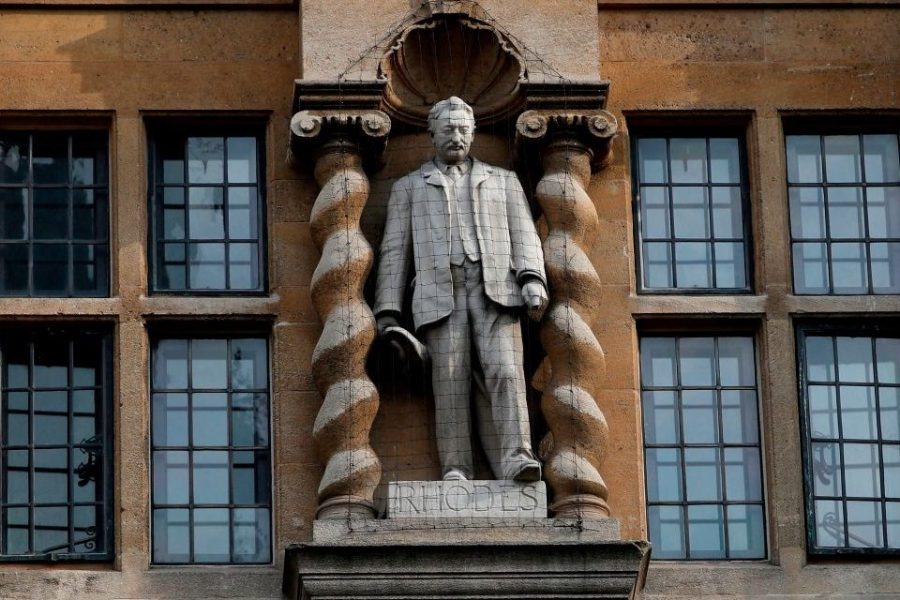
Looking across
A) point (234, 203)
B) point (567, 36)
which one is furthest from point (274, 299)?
point (567, 36)

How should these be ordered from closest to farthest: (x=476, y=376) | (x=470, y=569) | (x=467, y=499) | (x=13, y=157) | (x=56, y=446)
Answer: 1. (x=470, y=569)
2. (x=467, y=499)
3. (x=476, y=376)
4. (x=56, y=446)
5. (x=13, y=157)

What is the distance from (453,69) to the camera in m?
25.3

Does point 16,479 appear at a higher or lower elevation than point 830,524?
higher

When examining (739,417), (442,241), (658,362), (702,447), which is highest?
(442,241)

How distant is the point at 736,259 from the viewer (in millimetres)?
25297

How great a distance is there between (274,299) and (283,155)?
102 cm

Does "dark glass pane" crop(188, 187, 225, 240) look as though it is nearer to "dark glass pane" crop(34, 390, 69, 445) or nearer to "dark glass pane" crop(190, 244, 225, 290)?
"dark glass pane" crop(190, 244, 225, 290)

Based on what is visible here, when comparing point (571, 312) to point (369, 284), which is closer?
point (571, 312)

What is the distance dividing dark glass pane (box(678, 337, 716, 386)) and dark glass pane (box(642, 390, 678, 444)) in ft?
0.57

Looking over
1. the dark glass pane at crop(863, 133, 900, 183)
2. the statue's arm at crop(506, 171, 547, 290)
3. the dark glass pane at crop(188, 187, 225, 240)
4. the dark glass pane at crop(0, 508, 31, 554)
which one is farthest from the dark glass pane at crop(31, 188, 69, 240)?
the dark glass pane at crop(863, 133, 900, 183)

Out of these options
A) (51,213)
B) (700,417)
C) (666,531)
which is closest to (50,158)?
(51,213)

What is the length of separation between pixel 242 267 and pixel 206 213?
18.1 inches

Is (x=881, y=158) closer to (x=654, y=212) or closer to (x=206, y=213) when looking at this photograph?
(x=654, y=212)

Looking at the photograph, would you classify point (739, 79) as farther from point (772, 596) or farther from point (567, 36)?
Answer: point (772, 596)
